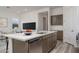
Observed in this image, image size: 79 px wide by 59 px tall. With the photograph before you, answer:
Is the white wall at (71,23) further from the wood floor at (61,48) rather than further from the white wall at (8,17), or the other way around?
the white wall at (8,17)

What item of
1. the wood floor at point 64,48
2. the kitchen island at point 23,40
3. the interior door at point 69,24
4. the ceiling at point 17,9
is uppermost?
the ceiling at point 17,9

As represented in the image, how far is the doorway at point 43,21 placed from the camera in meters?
1.43

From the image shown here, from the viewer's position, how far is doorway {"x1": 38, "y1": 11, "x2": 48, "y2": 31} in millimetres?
1430

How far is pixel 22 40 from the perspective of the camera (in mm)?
1303

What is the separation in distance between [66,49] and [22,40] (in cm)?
73

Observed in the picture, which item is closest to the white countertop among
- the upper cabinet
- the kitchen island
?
the kitchen island

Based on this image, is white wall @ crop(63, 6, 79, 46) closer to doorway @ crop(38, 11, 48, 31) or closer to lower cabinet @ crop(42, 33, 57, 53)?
lower cabinet @ crop(42, 33, 57, 53)

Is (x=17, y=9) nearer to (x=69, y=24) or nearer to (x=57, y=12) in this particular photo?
(x=57, y=12)

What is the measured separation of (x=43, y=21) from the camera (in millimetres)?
1432

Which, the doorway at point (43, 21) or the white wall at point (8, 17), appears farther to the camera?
the doorway at point (43, 21)

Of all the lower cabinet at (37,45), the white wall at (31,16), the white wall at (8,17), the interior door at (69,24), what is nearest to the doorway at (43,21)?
the white wall at (31,16)

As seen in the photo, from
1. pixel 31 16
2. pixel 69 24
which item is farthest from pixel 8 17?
pixel 69 24
